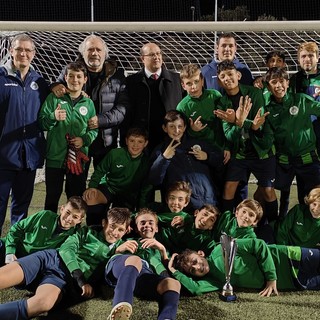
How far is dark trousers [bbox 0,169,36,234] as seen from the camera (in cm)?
322

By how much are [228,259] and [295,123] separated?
3.90 feet

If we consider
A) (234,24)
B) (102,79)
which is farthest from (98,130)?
(234,24)

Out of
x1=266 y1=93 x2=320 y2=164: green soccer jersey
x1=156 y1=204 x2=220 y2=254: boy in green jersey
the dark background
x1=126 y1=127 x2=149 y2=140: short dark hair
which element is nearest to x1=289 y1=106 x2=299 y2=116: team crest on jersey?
x1=266 y1=93 x2=320 y2=164: green soccer jersey

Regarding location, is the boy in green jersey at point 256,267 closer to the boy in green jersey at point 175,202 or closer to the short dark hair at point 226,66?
the boy in green jersey at point 175,202

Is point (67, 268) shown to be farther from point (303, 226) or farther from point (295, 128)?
point (295, 128)

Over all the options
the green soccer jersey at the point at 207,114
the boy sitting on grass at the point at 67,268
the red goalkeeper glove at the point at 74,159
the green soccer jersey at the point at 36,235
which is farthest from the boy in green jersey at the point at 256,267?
the red goalkeeper glove at the point at 74,159

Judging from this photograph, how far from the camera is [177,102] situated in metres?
3.45

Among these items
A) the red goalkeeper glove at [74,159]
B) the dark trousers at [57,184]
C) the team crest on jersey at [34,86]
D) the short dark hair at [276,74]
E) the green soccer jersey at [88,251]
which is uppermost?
the short dark hair at [276,74]

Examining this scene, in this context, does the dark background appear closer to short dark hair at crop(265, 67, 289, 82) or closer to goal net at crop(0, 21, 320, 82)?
goal net at crop(0, 21, 320, 82)

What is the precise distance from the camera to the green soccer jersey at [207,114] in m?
3.27

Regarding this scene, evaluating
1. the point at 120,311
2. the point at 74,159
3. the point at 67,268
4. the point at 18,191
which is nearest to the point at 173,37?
the point at 74,159

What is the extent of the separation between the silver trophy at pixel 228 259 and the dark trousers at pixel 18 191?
1408 mm

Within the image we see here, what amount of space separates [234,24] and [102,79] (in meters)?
0.93

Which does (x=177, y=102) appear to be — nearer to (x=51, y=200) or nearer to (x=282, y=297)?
(x=51, y=200)
